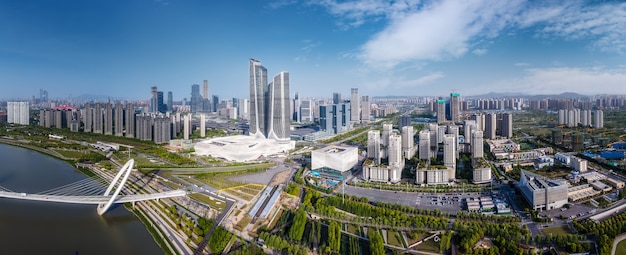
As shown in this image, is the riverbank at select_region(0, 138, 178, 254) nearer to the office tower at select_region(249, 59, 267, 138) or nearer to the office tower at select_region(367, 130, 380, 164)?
the office tower at select_region(367, 130, 380, 164)

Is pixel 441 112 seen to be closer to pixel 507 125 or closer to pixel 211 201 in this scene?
pixel 507 125

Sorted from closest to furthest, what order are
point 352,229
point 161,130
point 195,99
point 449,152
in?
point 352,229 → point 449,152 → point 161,130 → point 195,99

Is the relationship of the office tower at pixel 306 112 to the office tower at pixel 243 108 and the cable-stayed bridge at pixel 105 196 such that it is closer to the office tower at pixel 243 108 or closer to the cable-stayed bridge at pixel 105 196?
the office tower at pixel 243 108

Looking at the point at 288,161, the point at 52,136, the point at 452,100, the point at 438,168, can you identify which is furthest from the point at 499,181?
the point at 52,136

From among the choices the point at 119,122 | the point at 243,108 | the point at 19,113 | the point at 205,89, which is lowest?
the point at 119,122

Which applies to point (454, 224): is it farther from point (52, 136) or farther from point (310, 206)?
point (52, 136)

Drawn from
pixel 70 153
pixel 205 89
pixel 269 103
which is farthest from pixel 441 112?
pixel 205 89

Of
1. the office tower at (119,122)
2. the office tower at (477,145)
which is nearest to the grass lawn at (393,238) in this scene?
the office tower at (477,145)
